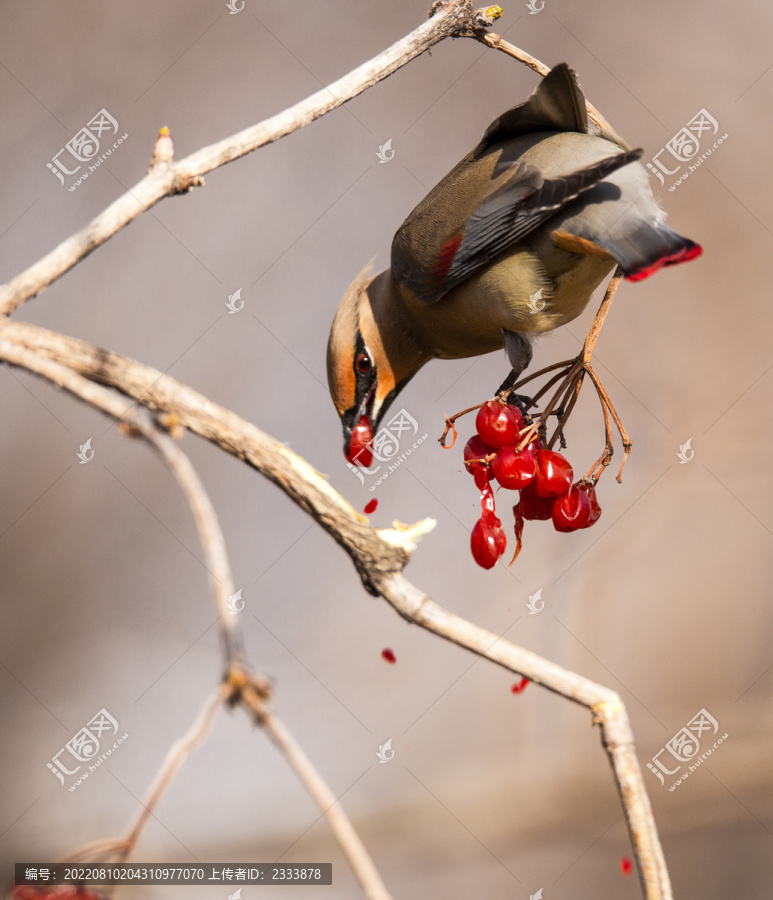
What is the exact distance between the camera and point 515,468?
228cm

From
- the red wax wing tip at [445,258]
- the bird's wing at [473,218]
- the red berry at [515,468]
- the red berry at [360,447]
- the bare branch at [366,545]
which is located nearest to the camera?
the bare branch at [366,545]

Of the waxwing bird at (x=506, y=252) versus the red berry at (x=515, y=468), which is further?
the waxwing bird at (x=506, y=252)

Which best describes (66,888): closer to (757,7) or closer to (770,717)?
(770,717)

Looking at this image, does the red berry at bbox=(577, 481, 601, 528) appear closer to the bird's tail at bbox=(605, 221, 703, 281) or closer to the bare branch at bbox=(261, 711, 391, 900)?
the bird's tail at bbox=(605, 221, 703, 281)

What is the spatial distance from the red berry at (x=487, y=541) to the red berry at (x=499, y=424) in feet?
0.73

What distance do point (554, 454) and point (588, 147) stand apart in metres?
1.01

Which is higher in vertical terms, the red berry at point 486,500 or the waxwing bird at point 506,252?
the waxwing bird at point 506,252

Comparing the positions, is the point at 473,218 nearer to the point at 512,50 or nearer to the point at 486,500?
the point at 512,50

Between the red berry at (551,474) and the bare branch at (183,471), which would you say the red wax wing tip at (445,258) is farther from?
the bare branch at (183,471)

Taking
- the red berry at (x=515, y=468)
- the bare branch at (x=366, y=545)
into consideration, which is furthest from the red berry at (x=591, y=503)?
the bare branch at (x=366, y=545)

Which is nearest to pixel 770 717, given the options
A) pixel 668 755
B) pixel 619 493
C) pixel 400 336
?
pixel 668 755

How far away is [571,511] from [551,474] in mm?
113

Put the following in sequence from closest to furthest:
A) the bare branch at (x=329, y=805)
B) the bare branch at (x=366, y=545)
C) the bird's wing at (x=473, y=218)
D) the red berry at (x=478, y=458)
Answer: the bare branch at (x=329, y=805), the bare branch at (x=366, y=545), the red berry at (x=478, y=458), the bird's wing at (x=473, y=218)

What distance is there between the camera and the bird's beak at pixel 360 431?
10.7 feet
